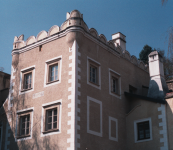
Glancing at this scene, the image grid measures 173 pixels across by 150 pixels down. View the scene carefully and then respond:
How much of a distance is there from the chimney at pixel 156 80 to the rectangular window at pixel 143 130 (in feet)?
6.98

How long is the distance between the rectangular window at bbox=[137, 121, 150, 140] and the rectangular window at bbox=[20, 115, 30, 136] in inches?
290

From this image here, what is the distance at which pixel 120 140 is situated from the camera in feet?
63.9

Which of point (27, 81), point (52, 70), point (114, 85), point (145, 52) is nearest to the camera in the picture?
point (52, 70)

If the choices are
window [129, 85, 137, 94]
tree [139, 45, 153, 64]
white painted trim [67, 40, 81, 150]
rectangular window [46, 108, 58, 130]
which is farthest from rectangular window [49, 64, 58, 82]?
tree [139, 45, 153, 64]

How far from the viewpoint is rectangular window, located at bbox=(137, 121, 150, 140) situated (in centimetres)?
1920

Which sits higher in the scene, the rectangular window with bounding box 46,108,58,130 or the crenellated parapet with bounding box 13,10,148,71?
the crenellated parapet with bounding box 13,10,148,71

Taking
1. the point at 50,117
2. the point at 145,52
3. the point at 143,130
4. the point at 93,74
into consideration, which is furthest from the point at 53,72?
the point at 145,52

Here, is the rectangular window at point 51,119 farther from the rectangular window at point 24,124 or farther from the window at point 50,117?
the rectangular window at point 24,124

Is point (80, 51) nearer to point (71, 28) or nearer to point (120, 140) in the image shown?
point (71, 28)

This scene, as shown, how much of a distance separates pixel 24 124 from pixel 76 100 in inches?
181

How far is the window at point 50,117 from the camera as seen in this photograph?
17392mm

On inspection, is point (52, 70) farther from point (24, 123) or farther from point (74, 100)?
point (24, 123)

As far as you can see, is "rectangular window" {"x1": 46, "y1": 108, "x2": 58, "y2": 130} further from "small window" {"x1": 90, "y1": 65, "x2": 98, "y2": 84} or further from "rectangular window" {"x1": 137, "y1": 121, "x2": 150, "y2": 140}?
"rectangular window" {"x1": 137, "y1": 121, "x2": 150, "y2": 140}

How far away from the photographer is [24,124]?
63.4 feet
